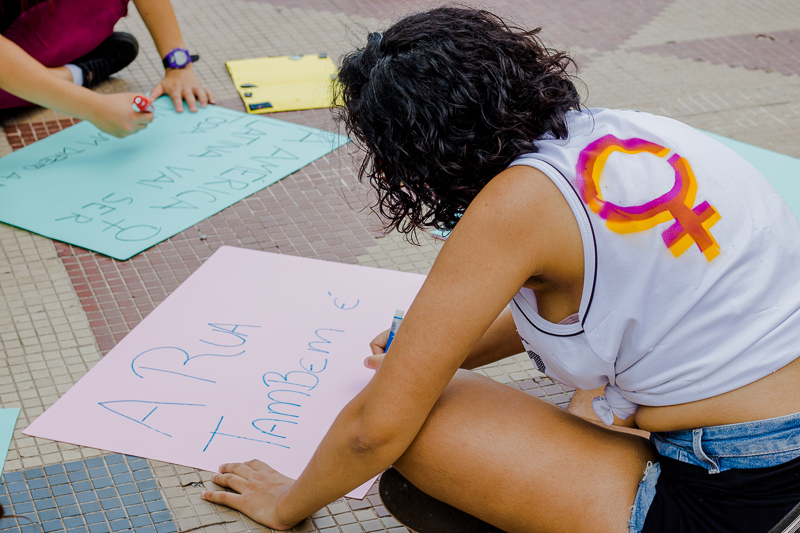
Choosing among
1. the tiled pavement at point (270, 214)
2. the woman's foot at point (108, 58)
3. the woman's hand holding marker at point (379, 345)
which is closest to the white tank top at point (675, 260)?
the tiled pavement at point (270, 214)

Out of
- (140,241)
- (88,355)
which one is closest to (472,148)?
(88,355)

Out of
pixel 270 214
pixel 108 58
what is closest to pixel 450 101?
pixel 270 214

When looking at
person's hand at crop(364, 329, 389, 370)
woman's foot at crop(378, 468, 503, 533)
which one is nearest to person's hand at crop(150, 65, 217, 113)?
person's hand at crop(364, 329, 389, 370)

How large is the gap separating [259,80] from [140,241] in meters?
0.84

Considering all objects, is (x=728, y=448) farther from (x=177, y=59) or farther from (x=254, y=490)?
(x=177, y=59)

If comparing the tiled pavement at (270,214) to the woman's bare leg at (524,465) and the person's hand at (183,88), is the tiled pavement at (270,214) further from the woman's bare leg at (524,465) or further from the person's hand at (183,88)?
the woman's bare leg at (524,465)

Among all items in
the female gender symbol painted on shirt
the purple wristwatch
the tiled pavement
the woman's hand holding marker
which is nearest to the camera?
the female gender symbol painted on shirt

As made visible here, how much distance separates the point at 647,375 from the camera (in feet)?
2.64

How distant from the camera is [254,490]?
1019mm

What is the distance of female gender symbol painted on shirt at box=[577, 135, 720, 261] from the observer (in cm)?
75

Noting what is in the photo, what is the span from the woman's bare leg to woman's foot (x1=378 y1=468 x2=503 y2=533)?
50 mm

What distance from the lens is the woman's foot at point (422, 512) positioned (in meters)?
0.93

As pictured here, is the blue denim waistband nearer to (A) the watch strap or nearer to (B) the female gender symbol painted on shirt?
(B) the female gender symbol painted on shirt

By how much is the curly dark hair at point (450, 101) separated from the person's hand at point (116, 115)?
109 cm
